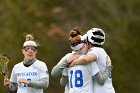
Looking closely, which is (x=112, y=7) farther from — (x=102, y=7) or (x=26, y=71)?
(x=26, y=71)

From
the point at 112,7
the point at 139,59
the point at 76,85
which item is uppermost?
the point at 112,7

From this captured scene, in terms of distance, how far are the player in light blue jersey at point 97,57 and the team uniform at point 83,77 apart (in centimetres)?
7

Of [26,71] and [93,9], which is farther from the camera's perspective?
[93,9]

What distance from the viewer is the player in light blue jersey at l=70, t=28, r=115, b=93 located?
1145cm

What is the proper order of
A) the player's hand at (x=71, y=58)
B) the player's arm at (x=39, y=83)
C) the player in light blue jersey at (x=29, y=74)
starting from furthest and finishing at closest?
the player in light blue jersey at (x=29, y=74) < the player's arm at (x=39, y=83) < the player's hand at (x=71, y=58)

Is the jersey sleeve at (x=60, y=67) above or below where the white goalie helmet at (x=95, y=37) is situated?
below

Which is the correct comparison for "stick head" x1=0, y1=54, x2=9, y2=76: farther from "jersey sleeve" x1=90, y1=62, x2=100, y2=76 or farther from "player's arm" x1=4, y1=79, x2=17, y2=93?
"jersey sleeve" x1=90, y1=62, x2=100, y2=76

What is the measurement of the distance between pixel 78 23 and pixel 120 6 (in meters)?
2.20

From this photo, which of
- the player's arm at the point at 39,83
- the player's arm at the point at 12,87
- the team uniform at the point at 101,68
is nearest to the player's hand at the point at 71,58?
the team uniform at the point at 101,68

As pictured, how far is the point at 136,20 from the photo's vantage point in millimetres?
27922

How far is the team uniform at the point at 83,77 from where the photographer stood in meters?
11.4

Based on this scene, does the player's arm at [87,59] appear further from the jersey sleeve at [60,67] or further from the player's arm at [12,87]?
the player's arm at [12,87]

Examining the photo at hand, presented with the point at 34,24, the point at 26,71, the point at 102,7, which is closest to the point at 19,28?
the point at 34,24

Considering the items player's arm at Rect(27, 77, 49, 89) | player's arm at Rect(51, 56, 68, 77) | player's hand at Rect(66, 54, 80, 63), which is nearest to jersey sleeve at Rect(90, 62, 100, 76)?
player's hand at Rect(66, 54, 80, 63)
